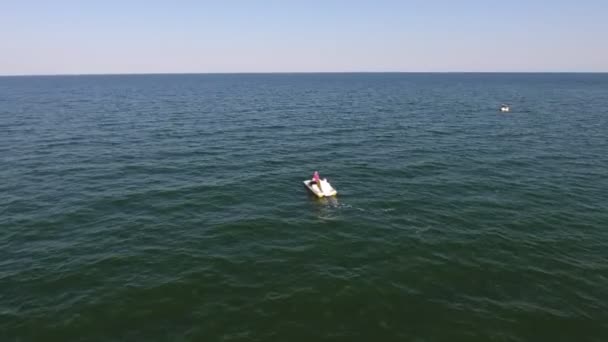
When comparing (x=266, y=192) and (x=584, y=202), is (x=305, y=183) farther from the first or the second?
(x=584, y=202)

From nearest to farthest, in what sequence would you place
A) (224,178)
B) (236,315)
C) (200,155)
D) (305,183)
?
(236,315)
(305,183)
(224,178)
(200,155)

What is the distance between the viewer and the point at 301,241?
79.8 ft

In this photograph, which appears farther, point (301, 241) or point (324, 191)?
point (324, 191)

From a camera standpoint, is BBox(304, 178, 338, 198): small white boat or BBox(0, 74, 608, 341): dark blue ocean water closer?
BBox(0, 74, 608, 341): dark blue ocean water

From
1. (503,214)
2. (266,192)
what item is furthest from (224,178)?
(503,214)

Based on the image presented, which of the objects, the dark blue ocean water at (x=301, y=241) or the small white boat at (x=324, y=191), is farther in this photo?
the small white boat at (x=324, y=191)

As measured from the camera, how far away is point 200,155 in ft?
145

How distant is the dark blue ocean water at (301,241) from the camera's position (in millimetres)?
16625

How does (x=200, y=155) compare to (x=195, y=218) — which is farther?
(x=200, y=155)

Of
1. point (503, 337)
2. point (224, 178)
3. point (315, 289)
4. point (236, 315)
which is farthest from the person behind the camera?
point (224, 178)

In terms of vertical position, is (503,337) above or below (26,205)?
below

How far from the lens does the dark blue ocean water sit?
16625 mm

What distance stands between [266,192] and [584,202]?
27828 millimetres

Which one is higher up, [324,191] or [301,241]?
[324,191]
